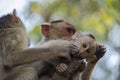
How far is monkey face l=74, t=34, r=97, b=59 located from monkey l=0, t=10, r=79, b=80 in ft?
1.52

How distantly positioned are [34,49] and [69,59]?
3.74ft

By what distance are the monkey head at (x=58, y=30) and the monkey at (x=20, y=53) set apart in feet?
1.38

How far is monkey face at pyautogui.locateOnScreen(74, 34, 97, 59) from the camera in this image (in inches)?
312

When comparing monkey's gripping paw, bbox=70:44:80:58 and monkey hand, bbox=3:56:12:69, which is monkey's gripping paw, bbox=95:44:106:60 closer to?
monkey's gripping paw, bbox=70:44:80:58

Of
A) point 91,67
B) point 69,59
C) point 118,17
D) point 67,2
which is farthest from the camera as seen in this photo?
point 67,2

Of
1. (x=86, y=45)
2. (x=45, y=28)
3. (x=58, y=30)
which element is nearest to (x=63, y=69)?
(x=86, y=45)

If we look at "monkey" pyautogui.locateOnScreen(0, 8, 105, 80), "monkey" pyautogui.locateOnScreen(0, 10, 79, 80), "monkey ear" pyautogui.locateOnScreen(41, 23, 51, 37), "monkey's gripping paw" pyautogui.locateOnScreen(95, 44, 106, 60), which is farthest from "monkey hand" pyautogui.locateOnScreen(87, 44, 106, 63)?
"monkey ear" pyautogui.locateOnScreen(41, 23, 51, 37)

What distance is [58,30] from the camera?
9.88m

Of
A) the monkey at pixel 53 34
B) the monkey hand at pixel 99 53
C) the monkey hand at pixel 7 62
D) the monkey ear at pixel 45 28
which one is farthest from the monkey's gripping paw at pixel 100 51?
the monkey ear at pixel 45 28

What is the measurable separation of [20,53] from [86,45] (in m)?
1.59

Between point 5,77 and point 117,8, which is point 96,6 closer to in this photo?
point 117,8

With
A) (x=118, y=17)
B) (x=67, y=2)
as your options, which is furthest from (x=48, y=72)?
(x=67, y=2)

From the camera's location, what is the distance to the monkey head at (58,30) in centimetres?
959

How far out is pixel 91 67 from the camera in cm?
953
